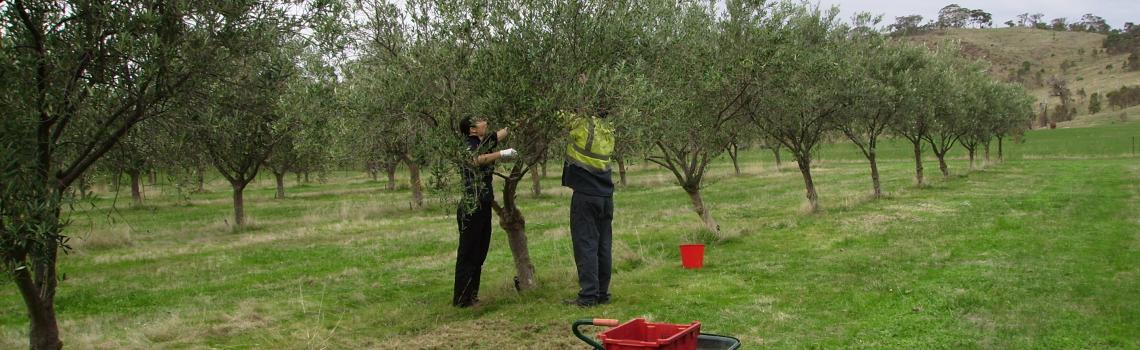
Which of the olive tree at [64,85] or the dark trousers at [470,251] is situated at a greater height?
the olive tree at [64,85]

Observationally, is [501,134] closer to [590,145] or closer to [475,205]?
[475,205]

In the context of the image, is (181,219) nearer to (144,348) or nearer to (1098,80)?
(144,348)

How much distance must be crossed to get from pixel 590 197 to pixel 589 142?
0.74m

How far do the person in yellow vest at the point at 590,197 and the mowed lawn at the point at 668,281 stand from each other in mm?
394

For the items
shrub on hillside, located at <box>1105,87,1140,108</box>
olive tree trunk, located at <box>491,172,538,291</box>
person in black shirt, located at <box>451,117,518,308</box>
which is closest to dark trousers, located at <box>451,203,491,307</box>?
person in black shirt, located at <box>451,117,518,308</box>

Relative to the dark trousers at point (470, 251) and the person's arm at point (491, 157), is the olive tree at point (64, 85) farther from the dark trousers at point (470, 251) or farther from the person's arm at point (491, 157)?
the dark trousers at point (470, 251)

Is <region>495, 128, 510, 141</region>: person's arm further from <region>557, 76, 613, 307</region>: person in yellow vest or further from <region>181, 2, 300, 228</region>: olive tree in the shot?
<region>181, 2, 300, 228</region>: olive tree

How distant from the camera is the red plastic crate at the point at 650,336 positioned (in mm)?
4582

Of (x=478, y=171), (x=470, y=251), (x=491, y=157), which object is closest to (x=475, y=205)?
(x=478, y=171)

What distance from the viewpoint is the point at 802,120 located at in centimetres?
2191

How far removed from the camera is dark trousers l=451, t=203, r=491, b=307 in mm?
9562

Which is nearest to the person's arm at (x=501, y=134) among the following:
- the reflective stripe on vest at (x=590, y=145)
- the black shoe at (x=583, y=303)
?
the reflective stripe on vest at (x=590, y=145)

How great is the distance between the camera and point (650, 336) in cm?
540

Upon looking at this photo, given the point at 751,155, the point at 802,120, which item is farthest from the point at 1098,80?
the point at 802,120
